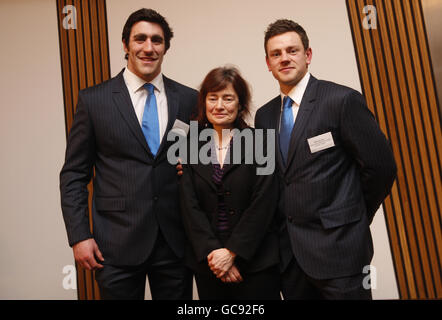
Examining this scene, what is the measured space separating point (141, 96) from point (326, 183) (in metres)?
1.12

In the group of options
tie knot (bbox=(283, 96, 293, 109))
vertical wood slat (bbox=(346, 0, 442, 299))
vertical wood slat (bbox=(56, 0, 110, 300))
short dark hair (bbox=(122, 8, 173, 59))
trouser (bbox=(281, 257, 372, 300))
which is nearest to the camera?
trouser (bbox=(281, 257, 372, 300))

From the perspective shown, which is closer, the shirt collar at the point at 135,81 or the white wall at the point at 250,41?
the shirt collar at the point at 135,81

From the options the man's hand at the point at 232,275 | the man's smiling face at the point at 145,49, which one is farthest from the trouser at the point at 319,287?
the man's smiling face at the point at 145,49

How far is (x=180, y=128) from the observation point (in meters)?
2.01

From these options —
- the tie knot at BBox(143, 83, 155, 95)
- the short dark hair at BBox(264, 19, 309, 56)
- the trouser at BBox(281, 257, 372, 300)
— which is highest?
the short dark hair at BBox(264, 19, 309, 56)

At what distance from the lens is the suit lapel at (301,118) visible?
1775mm

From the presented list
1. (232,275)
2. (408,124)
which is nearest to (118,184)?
(232,275)

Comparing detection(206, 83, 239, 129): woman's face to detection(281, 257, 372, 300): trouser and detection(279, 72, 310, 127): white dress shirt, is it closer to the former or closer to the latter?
detection(279, 72, 310, 127): white dress shirt

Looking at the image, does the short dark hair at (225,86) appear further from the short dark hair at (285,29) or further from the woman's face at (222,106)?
the short dark hair at (285,29)

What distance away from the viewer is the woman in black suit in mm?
1750

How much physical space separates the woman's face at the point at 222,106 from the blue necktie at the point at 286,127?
0.26 m

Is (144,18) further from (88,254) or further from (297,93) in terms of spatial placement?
(88,254)

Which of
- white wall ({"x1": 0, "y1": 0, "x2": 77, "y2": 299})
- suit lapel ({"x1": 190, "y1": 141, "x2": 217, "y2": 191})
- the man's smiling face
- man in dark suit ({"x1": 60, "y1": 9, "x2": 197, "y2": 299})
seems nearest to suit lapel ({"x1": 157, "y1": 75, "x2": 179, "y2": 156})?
man in dark suit ({"x1": 60, "y1": 9, "x2": 197, "y2": 299})

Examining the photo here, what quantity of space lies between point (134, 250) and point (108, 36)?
222 cm
